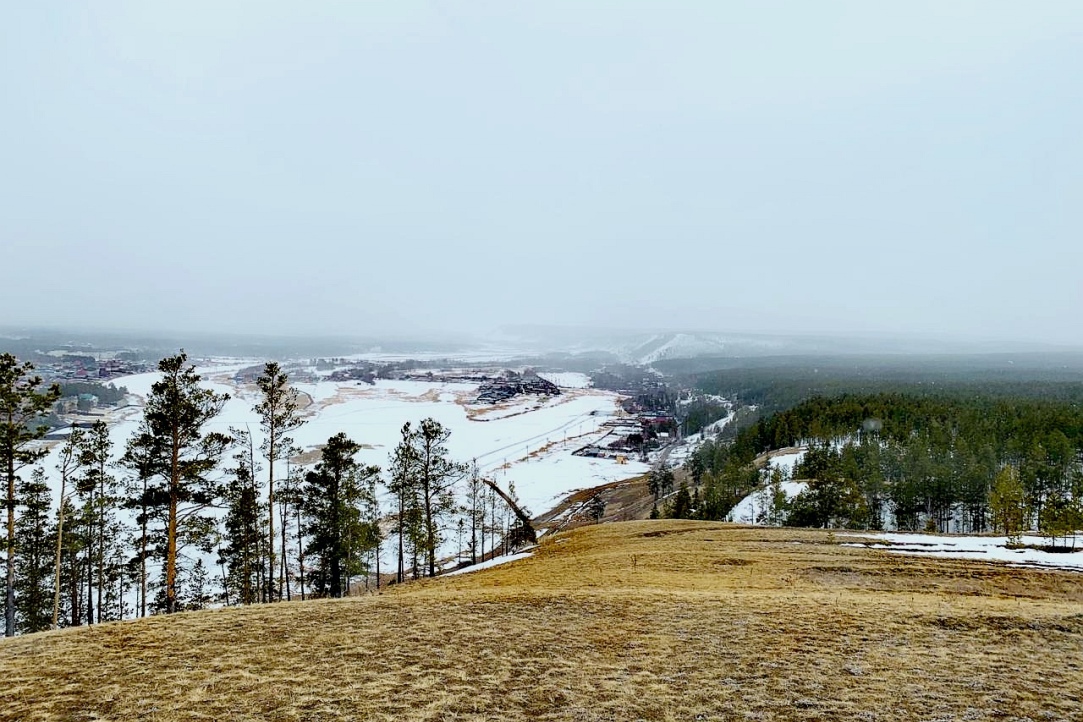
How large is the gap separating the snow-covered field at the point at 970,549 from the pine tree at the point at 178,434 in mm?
30257

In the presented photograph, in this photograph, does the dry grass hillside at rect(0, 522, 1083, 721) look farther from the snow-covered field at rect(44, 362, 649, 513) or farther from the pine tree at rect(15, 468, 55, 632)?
the snow-covered field at rect(44, 362, 649, 513)

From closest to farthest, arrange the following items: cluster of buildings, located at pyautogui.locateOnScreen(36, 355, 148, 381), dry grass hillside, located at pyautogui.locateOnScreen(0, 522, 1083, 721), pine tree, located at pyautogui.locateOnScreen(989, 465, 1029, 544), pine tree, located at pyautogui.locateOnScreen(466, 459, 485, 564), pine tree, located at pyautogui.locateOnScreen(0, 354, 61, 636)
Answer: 1. dry grass hillside, located at pyautogui.locateOnScreen(0, 522, 1083, 721)
2. pine tree, located at pyautogui.locateOnScreen(0, 354, 61, 636)
3. pine tree, located at pyautogui.locateOnScreen(989, 465, 1029, 544)
4. pine tree, located at pyautogui.locateOnScreen(466, 459, 485, 564)
5. cluster of buildings, located at pyautogui.locateOnScreen(36, 355, 148, 381)

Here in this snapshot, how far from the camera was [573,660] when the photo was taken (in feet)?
34.7

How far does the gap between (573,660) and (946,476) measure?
190ft

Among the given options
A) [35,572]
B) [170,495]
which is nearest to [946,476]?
[170,495]

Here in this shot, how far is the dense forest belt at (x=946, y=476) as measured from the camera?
45.3 metres

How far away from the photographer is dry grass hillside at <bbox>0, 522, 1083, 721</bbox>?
8539 millimetres

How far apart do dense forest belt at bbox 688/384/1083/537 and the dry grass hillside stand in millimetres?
32367

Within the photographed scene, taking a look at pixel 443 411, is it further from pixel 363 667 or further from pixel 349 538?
pixel 363 667

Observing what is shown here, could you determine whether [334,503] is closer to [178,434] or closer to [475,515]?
[178,434]

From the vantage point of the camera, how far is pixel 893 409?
85.2 m

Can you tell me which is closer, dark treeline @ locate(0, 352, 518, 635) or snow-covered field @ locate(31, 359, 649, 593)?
dark treeline @ locate(0, 352, 518, 635)

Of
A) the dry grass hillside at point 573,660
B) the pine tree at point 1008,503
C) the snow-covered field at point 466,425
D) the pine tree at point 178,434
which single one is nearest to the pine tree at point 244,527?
the pine tree at point 178,434

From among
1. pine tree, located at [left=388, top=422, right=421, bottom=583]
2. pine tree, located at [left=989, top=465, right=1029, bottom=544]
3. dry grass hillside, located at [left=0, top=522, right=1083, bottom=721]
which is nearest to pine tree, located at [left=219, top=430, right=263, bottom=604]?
pine tree, located at [left=388, top=422, right=421, bottom=583]
